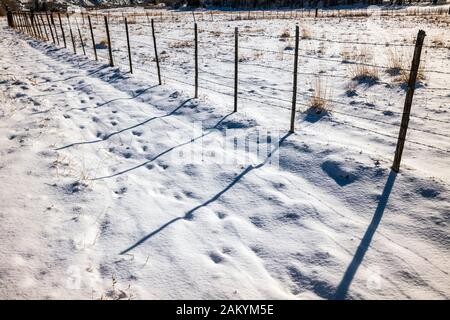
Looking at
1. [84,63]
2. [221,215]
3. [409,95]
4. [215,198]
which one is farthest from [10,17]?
[409,95]

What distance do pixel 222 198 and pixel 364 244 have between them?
5.91ft

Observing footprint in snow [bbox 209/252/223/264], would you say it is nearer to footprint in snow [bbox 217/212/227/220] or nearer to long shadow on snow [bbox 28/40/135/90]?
footprint in snow [bbox 217/212/227/220]

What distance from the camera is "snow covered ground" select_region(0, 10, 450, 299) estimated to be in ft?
10.2

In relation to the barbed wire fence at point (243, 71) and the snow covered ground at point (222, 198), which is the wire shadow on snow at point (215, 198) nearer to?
the snow covered ground at point (222, 198)

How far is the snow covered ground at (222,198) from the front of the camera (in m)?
3.10

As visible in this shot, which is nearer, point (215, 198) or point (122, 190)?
point (215, 198)

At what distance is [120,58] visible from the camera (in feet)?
43.9

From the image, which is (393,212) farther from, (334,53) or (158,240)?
(334,53)

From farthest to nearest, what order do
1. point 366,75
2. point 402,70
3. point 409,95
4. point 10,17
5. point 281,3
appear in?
point 281,3 < point 10,17 < point 402,70 < point 366,75 < point 409,95

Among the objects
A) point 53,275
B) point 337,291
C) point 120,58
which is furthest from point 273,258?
point 120,58

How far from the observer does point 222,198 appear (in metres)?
4.39

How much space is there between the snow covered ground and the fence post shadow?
0.02 m

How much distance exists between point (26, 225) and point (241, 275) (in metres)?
2.53

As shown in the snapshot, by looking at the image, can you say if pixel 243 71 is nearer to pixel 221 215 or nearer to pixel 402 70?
pixel 402 70
